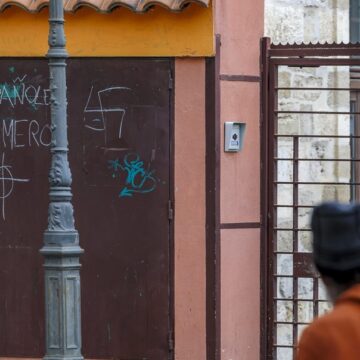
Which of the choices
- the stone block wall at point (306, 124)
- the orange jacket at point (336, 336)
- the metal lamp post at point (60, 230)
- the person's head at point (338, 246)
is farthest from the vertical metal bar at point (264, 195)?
the orange jacket at point (336, 336)

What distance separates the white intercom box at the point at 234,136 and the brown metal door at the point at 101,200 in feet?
1.55

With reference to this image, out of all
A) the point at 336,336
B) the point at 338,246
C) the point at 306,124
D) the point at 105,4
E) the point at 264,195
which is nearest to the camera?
the point at 336,336

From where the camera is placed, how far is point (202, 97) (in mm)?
10391

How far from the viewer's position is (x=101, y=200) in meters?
10.6

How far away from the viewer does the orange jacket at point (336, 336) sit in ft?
12.7

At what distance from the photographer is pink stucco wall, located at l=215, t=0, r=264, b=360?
1052 centimetres

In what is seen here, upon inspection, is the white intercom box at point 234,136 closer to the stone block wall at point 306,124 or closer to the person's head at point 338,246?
the stone block wall at point 306,124

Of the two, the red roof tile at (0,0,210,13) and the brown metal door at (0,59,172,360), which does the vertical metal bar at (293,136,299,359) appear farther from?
the red roof tile at (0,0,210,13)

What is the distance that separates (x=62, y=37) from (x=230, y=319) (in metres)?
2.89

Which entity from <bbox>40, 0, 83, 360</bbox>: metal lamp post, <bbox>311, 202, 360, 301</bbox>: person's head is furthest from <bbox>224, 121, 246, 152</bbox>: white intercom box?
<bbox>311, 202, 360, 301</bbox>: person's head

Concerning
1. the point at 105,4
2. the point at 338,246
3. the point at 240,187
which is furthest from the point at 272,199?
the point at 338,246

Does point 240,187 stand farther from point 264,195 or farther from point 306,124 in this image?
point 306,124

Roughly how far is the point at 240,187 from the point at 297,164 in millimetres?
501

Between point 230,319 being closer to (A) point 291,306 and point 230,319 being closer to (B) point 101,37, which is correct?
(A) point 291,306
